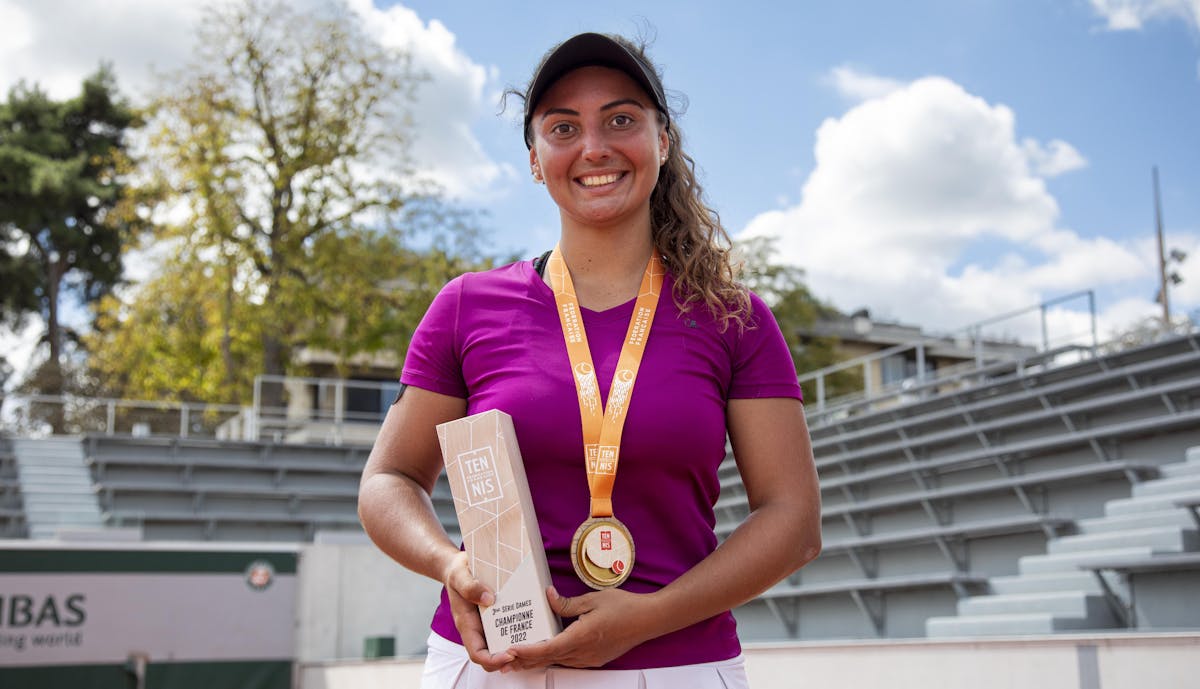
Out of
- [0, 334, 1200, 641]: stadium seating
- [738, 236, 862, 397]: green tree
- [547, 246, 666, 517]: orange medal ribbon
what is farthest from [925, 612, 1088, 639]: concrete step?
[738, 236, 862, 397]: green tree

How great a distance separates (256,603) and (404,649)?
64.2 inches

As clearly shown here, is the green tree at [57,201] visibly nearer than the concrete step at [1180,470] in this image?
No

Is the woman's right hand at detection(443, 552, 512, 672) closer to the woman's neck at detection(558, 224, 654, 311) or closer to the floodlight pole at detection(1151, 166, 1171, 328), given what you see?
the woman's neck at detection(558, 224, 654, 311)

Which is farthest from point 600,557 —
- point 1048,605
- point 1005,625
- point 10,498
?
point 10,498

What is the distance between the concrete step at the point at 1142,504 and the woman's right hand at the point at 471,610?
21.9 feet

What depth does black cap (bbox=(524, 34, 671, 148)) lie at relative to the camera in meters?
1.50

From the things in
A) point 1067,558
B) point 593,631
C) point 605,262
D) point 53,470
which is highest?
point 53,470

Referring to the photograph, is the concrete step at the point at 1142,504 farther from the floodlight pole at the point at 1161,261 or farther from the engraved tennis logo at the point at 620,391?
the floodlight pole at the point at 1161,261

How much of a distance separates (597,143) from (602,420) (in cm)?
38

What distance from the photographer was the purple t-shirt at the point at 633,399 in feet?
4.56

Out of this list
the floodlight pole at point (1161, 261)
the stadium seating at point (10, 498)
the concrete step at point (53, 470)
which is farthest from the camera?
the floodlight pole at point (1161, 261)

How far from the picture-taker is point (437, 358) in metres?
1.57

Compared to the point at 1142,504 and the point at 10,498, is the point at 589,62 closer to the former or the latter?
the point at 1142,504

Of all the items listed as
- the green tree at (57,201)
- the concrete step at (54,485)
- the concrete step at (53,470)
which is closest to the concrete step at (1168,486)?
the concrete step at (54,485)
